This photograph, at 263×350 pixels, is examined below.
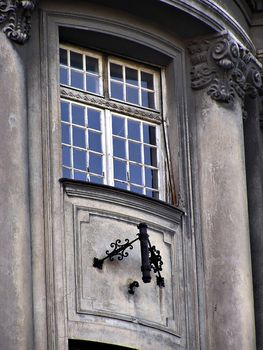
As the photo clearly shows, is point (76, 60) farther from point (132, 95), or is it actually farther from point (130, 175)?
point (130, 175)

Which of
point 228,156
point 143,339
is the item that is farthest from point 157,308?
point 228,156

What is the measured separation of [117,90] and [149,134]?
0.79 meters

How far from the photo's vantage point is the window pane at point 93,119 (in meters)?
31.4

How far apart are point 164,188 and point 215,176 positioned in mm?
755

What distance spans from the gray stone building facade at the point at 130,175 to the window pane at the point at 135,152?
1.3 inches

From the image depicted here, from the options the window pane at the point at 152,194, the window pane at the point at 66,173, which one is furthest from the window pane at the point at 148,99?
the window pane at the point at 66,173

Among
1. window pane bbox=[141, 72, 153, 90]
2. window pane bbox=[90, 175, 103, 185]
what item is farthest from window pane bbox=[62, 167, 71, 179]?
window pane bbox=[141, 72, 153, 90]

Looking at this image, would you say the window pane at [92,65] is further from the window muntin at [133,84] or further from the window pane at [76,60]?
the window muntin at [133,84]

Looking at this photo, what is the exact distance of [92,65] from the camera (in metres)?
31.8

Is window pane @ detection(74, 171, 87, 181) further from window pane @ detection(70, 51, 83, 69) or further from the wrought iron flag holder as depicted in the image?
window pane @ detection(70, 51, 83, 69)

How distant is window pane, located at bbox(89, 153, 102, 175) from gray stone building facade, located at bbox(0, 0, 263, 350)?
0.02m

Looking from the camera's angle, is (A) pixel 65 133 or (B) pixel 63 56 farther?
(B) pixel 63 56

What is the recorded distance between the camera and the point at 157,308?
30.7m

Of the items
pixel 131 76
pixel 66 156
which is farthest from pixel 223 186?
pixel 66 156
